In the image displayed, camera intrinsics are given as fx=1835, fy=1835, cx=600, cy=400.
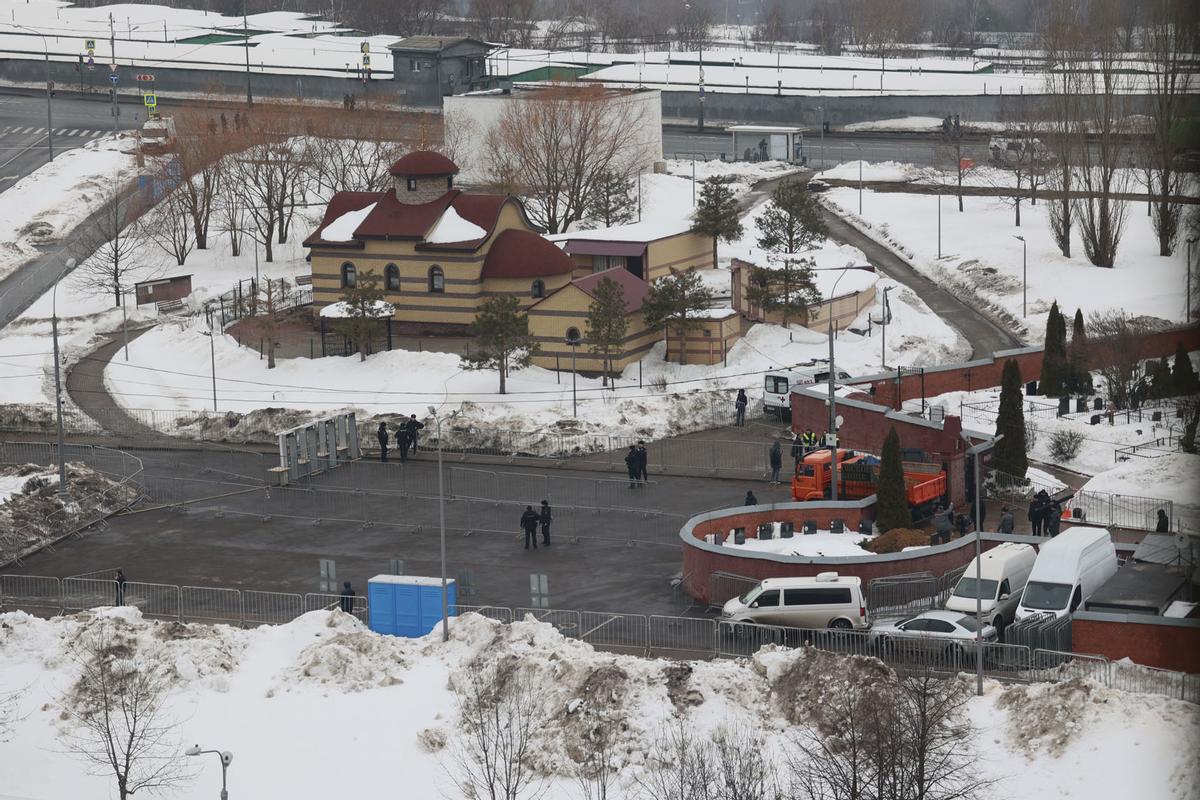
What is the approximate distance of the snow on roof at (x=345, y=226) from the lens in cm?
A: 7269

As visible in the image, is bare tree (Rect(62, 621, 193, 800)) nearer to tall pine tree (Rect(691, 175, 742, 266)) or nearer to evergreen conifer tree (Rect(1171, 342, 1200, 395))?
evergreen conifer tree (Rect(1171, 342, 1200, 395))

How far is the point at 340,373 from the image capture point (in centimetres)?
6650

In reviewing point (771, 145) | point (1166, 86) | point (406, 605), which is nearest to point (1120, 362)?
point (1166, 86)

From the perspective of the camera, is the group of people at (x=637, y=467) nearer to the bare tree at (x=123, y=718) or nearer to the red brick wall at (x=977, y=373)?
the red brick wall at (x=977, y=373)

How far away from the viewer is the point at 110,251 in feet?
275

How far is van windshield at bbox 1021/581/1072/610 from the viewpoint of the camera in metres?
39.5

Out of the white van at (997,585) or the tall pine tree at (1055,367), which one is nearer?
the white van at (997,585)

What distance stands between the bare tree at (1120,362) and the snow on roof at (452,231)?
23700 millimetres

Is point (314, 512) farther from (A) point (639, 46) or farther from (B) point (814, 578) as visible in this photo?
(A) point (639, 46)

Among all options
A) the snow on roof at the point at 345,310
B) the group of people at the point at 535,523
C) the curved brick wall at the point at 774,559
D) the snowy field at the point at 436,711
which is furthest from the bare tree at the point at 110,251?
the snowy field at the point at 436,711

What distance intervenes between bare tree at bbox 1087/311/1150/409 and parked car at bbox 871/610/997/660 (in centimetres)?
2109

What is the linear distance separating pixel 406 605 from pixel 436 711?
5560 mm

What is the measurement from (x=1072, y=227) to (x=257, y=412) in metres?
42.6

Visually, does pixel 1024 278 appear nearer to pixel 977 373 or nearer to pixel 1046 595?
pixel 977 373
